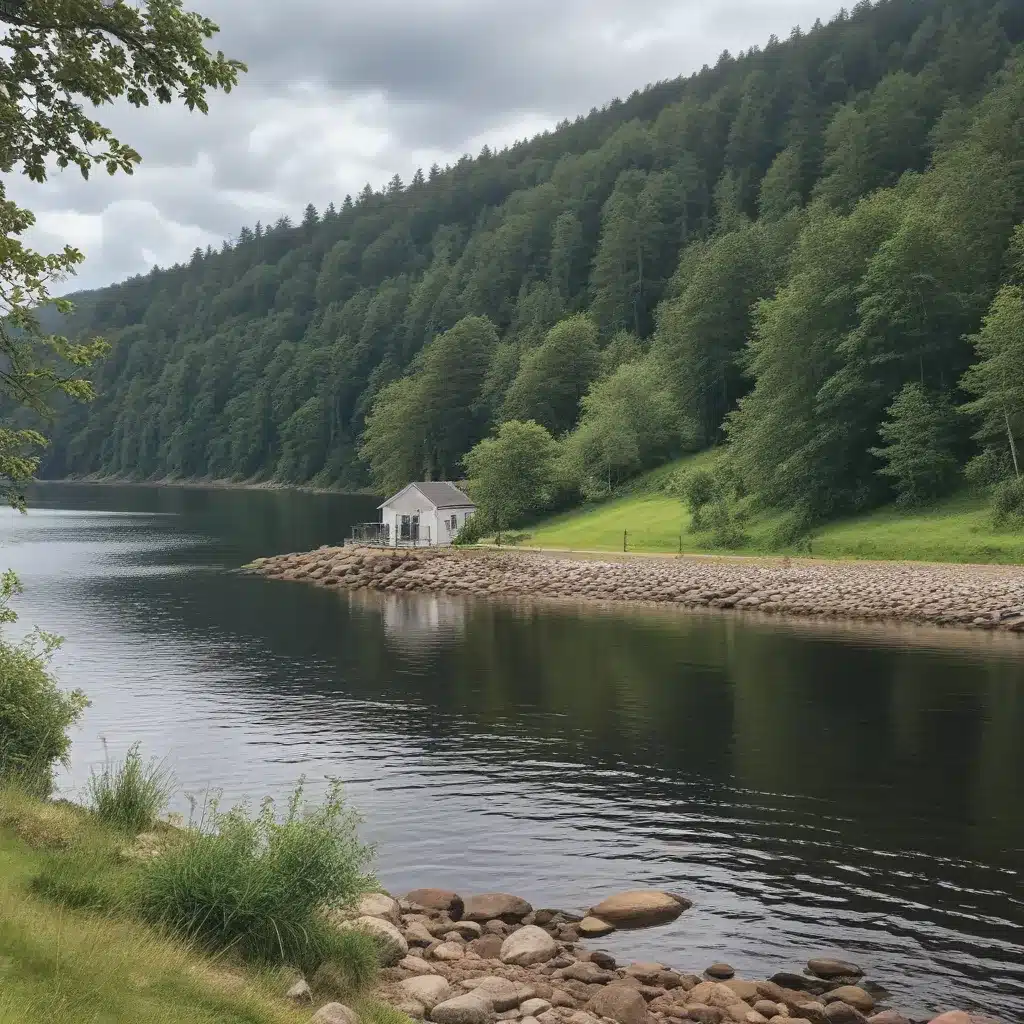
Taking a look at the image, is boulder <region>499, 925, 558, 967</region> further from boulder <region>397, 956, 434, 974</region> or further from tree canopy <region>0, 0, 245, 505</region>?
tree canopy <region>0, 0, 245, 505</region>

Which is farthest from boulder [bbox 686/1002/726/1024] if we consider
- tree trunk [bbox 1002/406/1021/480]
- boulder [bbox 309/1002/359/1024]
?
tree trunk [bbox 1002/406/1021/480]

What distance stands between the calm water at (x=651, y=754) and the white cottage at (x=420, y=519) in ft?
96.8

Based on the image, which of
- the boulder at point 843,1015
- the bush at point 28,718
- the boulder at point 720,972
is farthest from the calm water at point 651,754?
the bush at point 28,718

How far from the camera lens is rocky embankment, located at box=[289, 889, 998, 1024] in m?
11.9

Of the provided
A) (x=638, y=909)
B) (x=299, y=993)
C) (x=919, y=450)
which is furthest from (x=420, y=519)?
(x=299, y=993)

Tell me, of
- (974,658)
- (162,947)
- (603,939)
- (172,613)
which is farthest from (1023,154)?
(162,947)

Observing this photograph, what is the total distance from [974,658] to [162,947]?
34.8m

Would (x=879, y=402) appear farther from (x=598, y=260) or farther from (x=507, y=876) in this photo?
(x=598, y=260)

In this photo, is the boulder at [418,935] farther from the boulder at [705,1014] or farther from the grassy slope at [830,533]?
the grassy slope at [830,533]

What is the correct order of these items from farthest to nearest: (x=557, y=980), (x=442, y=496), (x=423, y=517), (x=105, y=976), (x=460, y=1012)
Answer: (x=442, y=496) < (x=423, y=517) < (x=557, y=980) < (x=460, y=1012) < (x=105, y=976)

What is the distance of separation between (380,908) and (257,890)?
390cm

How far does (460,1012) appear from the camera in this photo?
11.5m

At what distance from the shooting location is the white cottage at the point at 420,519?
273 feet

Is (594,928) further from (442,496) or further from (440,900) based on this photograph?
(442,496)
